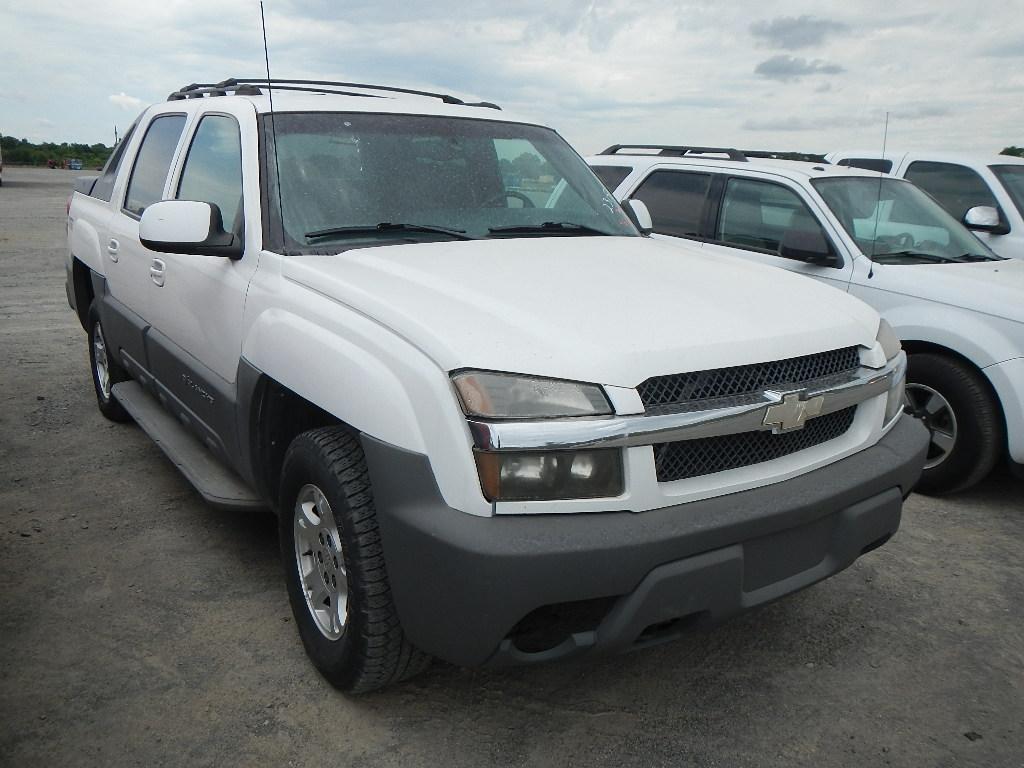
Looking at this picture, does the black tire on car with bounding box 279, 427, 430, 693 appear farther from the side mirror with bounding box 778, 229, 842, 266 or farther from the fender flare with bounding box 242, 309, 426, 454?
the side mirror with bounding box 778, 229, 842, 266

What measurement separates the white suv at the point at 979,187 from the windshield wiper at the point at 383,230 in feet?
17.5

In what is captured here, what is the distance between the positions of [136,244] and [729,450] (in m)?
3.08

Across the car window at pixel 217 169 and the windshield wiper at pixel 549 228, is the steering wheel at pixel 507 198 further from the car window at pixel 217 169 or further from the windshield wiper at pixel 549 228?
the car window at pixel 217 169

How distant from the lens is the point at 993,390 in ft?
14.2

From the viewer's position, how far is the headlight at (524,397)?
2107mm

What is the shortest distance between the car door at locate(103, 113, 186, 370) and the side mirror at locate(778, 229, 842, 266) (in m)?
3.27

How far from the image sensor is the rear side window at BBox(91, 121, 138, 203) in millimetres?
4938

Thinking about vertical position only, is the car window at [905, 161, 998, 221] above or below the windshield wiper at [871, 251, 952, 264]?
above

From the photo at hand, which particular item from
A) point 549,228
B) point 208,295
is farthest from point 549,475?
point 208,295

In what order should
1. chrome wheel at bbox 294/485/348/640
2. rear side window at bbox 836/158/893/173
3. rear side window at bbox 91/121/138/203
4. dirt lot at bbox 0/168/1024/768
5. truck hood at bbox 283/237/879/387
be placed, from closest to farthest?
1. truck hood at bbox 283/237/879/387
2. dirt lot at bbox 0/168/1024/768
3. chrome wheel at bbox 294/485/348/640
4. rear side window at bbox 91/121/138/203
5. rear side window at bbox 836/158/893/173

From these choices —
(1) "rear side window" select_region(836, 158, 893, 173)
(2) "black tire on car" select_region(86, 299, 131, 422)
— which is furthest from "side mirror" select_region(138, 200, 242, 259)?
(1) "rear side window" select_region(836, 158, 893, 173)

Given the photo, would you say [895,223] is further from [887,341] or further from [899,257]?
[887,341]

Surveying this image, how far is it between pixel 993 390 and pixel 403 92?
3.21m

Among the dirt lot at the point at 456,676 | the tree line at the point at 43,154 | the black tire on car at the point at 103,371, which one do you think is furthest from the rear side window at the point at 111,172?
the tree line at the point at 43,154
